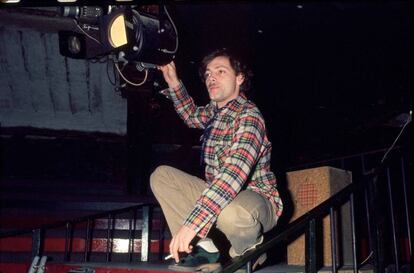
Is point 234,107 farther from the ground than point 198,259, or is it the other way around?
point 234,107

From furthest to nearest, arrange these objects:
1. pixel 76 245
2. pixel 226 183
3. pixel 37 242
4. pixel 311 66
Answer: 1. pixel 311 66
2. pixel 76 245
3. pixel 37 242
4. pixel 226 183

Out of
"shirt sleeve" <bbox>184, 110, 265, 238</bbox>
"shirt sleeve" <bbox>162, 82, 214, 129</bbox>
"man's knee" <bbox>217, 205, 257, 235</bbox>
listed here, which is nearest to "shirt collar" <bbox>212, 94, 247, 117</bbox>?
"shirt sleeve" <bbox>184, 110, 265, 238</bbox>

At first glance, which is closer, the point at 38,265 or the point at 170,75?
the point at 170,75

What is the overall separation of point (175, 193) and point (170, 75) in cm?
107

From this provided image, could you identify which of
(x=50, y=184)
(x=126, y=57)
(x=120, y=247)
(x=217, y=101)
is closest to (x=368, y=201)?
(x=217, y=101)

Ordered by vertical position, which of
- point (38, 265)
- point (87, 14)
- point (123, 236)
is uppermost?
point (87, 14)

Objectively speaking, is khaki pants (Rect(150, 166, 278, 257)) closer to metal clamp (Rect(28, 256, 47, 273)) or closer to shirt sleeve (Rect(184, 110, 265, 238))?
shirt sleeve (Rect(184, 110, 265, 238))

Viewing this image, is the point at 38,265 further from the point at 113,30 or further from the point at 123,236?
the point at 113,30

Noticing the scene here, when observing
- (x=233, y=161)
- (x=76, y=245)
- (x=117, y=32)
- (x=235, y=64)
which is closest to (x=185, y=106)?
(x=235, y=64)

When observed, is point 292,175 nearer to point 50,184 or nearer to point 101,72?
point 101,72

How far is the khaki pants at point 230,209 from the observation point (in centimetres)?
230

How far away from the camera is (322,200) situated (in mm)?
3477

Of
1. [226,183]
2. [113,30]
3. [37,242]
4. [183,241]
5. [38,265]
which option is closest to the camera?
[183,241]

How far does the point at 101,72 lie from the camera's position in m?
7.30
